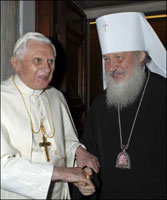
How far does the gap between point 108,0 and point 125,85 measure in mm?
2728

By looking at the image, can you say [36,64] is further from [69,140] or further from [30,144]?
[69,140]

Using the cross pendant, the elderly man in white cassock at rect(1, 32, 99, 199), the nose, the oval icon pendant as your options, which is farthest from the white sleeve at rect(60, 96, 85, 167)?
the nose

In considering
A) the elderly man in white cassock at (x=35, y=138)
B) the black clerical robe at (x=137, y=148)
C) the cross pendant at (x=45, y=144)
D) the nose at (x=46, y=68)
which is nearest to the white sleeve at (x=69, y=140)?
the elderly man in white cassock at (x=35, y=138)

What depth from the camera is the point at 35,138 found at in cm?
222

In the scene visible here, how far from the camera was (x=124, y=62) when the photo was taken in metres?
2.21

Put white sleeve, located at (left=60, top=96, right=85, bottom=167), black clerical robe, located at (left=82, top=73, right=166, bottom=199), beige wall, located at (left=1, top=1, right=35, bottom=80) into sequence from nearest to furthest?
black clerical robe, located at (left=82, top=73, right=166, bottom=199), white sleeve, located at (left=60, top=96, right=85, bottom=167), beige wall, located at (left=1, top=1, right=35, bottom=80)

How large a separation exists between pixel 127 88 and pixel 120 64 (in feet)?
0.75

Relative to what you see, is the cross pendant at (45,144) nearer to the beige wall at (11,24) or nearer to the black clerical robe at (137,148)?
the black clerical robe at (137,148)

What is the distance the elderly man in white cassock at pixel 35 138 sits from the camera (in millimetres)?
1926

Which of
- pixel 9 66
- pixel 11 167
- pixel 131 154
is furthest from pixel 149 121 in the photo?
pixel 9 66

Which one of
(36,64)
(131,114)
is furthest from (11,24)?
(131,114)

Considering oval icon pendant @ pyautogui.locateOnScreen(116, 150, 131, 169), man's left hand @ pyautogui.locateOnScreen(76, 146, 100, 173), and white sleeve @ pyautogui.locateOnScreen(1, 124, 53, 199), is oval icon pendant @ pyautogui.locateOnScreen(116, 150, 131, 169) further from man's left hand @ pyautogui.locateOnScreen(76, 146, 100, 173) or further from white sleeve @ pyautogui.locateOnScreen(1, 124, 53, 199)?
white sleeve @ pyautogui.locateOnScreen(1, 124, 53, 199)

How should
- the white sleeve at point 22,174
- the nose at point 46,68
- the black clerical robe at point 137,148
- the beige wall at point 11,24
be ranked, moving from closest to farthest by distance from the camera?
the white sleeve at point 22,174 → the black clerical robe at point 137,148 → the nose at point 46,68 → the beige wall at point 11,24

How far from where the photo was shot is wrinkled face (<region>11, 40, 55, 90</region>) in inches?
85.2
